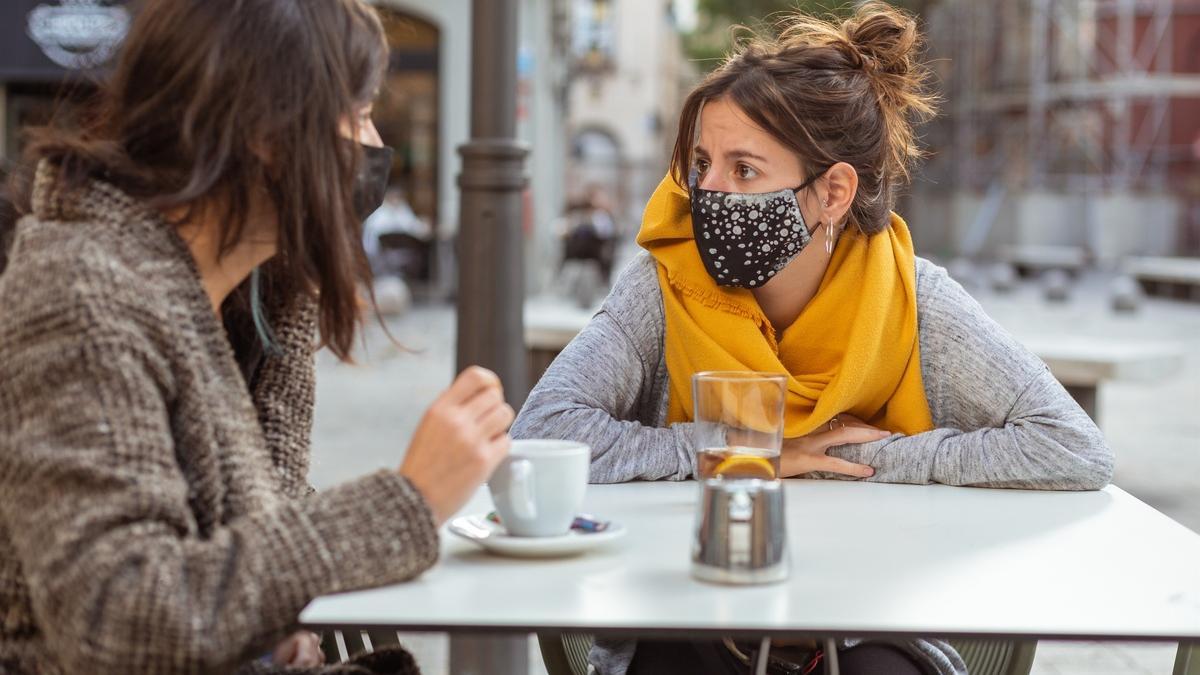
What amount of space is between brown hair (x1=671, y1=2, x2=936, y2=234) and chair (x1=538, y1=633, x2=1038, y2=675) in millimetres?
789

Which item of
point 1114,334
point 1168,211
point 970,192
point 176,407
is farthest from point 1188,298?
point 176,407

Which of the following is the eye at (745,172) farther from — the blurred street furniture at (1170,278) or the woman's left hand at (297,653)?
the blurred street furniture at (1170,278)

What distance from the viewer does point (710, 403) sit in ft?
6.60

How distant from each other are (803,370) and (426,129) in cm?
1543

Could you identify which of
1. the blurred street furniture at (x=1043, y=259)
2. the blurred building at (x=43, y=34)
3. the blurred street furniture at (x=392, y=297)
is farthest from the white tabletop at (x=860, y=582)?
the blurred street furniture at (x=1043, y=259)

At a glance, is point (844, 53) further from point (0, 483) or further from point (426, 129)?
point (426, 129)

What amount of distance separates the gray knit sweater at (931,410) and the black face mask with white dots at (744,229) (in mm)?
146

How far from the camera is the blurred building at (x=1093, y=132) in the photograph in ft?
93.2

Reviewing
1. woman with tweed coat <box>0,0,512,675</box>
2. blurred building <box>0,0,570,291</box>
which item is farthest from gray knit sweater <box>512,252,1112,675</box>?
blurred building <box>0,0,570,291</box>

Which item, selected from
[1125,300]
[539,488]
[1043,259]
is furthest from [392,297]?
[1043,259]

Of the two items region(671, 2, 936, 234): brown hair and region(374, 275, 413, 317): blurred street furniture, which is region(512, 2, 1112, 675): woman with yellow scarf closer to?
region(671, 2, 936, 234): brown hair

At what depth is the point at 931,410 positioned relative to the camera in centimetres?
261

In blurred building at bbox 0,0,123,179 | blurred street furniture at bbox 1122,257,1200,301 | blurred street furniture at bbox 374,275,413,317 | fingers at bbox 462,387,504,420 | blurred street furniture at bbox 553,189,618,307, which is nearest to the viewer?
fingers at bbox 462,387,504,420

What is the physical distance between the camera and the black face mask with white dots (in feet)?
8.46
